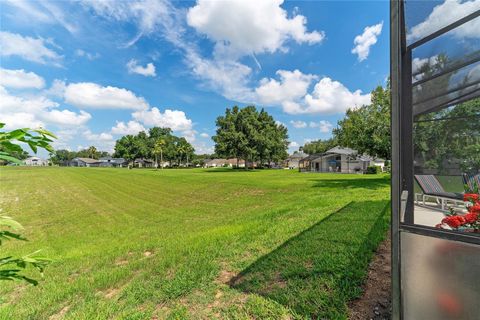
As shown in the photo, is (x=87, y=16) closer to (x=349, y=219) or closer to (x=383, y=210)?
(x=349, y=219)

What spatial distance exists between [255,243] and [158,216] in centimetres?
516

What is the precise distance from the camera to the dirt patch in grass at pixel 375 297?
2.26m

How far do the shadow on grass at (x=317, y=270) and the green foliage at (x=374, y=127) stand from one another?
11.2 m

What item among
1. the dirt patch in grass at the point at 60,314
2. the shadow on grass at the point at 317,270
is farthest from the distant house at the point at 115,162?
the shadow on grass at the point at 317,270

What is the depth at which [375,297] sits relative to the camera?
2531 mm

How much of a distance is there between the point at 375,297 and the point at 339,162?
135ft

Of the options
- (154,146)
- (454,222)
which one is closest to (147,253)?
(454,222)

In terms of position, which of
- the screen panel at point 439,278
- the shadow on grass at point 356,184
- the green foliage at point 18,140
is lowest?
the shadow on grass at point 356,184

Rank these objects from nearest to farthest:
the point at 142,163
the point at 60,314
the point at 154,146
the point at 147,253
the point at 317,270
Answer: the point at 60,314
the point at 317,270
the point at 147,253
the point at 154,146
the point at 142,163

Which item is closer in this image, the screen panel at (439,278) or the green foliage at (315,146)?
the screen panel at (439,278)

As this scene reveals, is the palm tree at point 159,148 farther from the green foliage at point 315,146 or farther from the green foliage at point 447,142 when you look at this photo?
the green foliage at point 447,142

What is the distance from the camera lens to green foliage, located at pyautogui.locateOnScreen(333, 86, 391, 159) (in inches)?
563

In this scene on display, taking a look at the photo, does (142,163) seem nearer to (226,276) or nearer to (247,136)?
(247,136)

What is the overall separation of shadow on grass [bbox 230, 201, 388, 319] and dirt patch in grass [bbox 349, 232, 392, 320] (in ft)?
0.25
